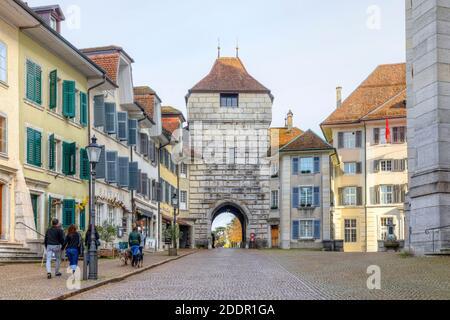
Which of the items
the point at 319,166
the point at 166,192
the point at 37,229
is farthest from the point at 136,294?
the point at 319,166

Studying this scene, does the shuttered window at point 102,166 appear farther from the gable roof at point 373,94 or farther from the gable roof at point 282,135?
the gable roof at point 282,135

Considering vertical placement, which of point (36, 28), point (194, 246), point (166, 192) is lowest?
point (194, 246)

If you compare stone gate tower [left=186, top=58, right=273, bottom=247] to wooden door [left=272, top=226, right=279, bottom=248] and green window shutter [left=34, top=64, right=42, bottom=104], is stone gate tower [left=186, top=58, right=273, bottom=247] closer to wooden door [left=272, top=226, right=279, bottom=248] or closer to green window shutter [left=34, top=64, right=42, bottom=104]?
wooden door [left=272, top=226, right=279, bottom=248]

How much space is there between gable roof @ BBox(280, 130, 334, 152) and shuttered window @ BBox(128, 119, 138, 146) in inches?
1069

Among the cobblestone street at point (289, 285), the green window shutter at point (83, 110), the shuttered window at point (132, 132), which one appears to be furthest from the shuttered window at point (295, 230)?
the cobblestone street at point (289, 285)

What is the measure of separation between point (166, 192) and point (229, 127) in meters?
15.5

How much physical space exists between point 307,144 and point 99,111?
112ft

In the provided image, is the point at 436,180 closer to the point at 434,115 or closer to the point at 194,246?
the point at 434,115

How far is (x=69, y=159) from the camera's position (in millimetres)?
35094

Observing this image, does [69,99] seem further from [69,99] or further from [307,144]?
[307,144]

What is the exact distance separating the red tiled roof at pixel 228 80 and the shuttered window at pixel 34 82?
151ft

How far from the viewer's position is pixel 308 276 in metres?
22.9

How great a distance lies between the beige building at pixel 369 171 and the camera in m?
71.0

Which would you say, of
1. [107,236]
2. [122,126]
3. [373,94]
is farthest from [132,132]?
[373,94]
